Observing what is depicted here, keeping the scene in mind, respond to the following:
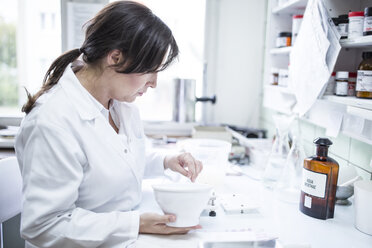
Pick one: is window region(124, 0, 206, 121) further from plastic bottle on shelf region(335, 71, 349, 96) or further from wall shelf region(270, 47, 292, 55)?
plastic bottle on shelf region(335, 71, 349, 96)

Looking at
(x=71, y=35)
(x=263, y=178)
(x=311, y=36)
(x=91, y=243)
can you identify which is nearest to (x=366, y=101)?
(x=311, y=36)

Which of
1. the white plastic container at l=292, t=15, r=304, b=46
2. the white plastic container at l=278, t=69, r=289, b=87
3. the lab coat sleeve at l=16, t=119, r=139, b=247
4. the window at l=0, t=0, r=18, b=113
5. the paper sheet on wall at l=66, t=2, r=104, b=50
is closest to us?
the lab coat sleeve at l=16, t=119, r=139, b=247

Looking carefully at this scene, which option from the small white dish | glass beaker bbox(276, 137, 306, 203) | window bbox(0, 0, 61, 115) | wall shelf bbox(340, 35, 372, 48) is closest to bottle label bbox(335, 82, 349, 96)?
wall shelf bbox(340, 35, 372, 48)

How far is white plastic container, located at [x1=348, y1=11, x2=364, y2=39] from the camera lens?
1026mm

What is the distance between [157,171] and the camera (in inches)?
52.9

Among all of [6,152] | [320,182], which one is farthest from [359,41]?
[6,152]

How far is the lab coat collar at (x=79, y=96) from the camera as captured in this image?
3.04 feet

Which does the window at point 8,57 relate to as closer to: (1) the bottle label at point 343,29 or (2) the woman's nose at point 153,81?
(2) the woman's nose at point 153,81

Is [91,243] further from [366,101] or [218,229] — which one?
[366,101]

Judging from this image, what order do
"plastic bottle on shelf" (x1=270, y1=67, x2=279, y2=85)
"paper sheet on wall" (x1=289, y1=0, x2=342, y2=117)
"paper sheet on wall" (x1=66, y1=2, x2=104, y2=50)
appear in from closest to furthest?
"paper sheet on wall" (x1=289, y1=0, x2=342, y2=117), "plastic bottle on shelf" (x1=270, y1=67, x2=279, y2=85), "paper sheet on wall" (x1=66, y1=2, x2=104, y2=50)

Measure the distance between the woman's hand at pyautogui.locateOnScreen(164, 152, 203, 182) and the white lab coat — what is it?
0.26m

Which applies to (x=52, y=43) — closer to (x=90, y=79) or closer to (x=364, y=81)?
(x=90, y=79)

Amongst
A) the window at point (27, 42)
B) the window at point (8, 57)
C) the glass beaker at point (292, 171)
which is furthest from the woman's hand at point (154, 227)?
the window at point (8, 57)

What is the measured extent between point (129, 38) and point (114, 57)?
78mm
